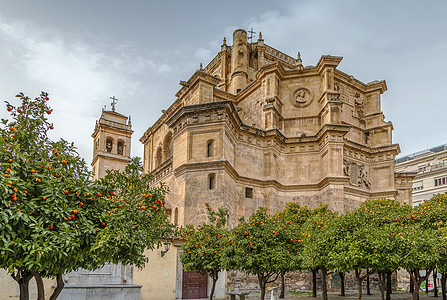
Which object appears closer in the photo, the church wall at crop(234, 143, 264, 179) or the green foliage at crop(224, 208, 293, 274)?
the green foliage at crop(224, 208, 293, 274)

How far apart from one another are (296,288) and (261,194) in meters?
6.11

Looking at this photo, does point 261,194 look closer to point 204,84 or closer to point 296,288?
point 296,288

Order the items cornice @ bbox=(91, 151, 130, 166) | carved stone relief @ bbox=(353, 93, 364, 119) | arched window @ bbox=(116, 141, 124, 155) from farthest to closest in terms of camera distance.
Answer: arched window @ bbox=(116, 141, 124, 155)
cornice @ bbox=(91, 151, 130, 166)
carved stone relief @ bbox=(353, 93, 364, 119)

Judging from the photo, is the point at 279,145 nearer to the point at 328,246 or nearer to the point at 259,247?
the point at 328,246

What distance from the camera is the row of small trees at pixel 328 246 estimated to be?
47.0ft

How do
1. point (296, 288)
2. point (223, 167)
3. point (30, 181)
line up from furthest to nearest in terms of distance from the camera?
point (296, 288)
point (223, 167)
point (30, 181)

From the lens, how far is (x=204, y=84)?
28.6m

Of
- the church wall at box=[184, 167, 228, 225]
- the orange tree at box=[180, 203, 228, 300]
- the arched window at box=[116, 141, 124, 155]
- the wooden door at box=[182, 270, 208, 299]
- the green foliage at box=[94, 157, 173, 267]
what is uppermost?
the arched window at box=[116, 141, 124, 155]

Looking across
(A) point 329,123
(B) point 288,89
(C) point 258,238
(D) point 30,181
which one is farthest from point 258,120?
(D) point 30,181

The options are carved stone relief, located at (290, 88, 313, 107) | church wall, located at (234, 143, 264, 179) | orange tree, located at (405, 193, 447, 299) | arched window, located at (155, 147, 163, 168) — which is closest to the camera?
orange tree, located at (405, 193, 447, 299)

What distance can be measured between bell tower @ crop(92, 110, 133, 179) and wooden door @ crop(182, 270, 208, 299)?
2895cm

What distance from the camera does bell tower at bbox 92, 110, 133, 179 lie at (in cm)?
4719

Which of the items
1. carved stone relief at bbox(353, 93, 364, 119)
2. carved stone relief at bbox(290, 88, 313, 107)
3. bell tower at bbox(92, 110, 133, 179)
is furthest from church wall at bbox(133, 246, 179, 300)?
bell tower at bbox(92, 110, 133, 179)

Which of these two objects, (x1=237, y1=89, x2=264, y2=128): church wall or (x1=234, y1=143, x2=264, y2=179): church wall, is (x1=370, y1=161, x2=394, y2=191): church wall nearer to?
(x1=237, y1=89, x2=264, y2=128): church wall
